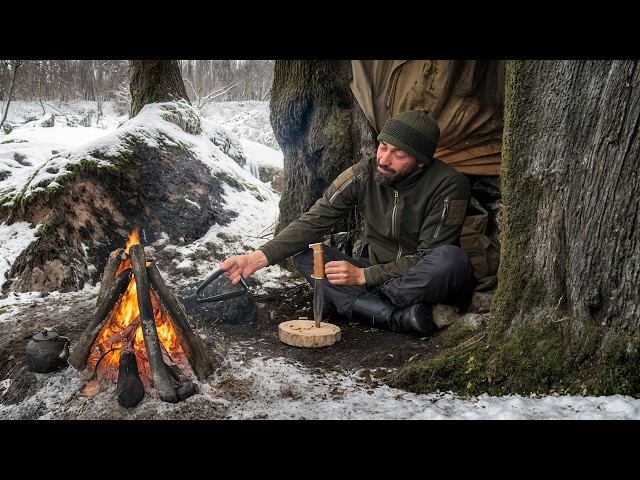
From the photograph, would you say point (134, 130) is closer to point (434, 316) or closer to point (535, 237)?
point (434, 316)

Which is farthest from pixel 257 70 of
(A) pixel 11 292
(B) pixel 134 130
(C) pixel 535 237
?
(C) pixel 535 237

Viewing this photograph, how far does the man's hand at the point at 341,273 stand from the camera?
10.8 ft

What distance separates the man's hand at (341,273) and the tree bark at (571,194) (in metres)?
1.00

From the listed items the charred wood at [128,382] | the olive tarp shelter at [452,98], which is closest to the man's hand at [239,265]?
the charred wood at [128,382]

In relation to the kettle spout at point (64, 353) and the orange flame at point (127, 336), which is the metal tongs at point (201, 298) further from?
the kettle spout at point (64, 353)

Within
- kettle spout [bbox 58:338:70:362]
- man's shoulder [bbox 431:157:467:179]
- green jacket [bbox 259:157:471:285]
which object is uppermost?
man's shoulder [bbox 431:157:467:179]

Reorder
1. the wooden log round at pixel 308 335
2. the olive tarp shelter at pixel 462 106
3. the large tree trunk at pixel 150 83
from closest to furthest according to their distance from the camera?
the wooden log round at pixel 308 335
the olive tarp shelter at pixel 462 106
the large tree trunk at pixel 150 83

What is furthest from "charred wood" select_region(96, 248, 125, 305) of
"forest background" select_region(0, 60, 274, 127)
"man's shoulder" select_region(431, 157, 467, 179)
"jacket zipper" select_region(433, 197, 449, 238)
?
"forest background" select_region(0, 60, 274, 127)

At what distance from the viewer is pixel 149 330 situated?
245 centimetres

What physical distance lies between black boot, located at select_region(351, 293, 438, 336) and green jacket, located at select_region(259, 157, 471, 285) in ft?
0.61

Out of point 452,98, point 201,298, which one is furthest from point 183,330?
point 452,98

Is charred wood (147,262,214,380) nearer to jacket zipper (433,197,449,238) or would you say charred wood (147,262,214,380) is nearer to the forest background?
jacket zipper (433,197,449,238)

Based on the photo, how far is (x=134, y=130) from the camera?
555 centimetres

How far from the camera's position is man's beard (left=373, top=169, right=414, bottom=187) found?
→ 11.2ft
